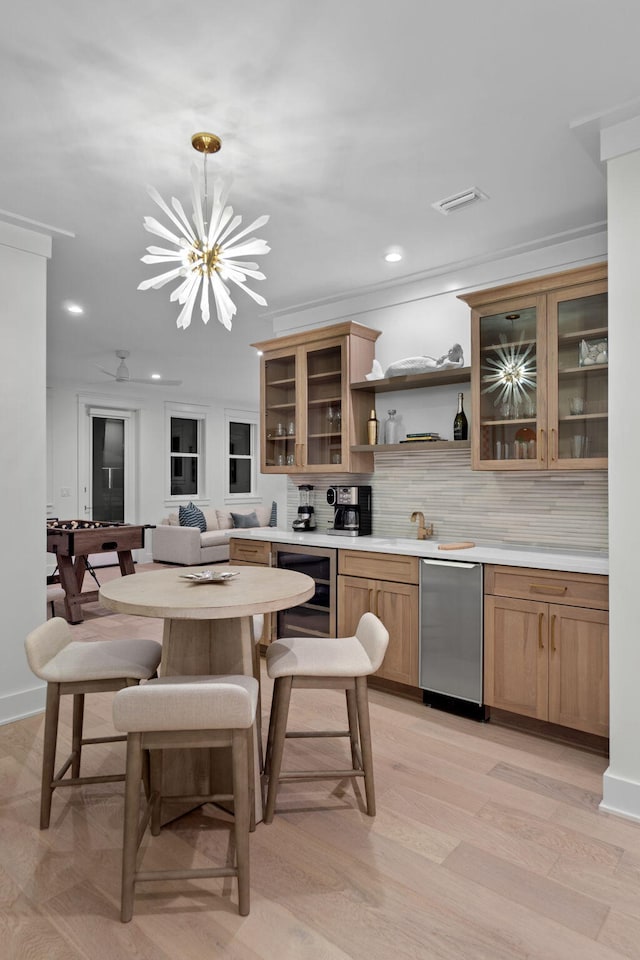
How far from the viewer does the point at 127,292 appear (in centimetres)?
434

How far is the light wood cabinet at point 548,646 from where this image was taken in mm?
2703

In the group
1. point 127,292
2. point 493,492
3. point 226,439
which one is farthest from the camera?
point 226,439

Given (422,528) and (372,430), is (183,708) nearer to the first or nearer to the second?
(422,528)

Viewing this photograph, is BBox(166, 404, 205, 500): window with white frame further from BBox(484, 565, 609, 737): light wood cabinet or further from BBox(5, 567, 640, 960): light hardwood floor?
BBox(484, 565, 609, 737): light wood cabinet

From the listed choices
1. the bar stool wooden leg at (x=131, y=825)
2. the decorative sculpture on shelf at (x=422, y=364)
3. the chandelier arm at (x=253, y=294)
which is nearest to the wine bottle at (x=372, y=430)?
the decorative sculpture on shelf at (x=422, y=364)

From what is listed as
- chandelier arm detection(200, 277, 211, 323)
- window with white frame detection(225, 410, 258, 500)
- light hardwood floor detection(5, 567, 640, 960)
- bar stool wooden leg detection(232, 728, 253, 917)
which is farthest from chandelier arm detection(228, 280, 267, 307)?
window with white frame detection(225, 410, 258, 500)

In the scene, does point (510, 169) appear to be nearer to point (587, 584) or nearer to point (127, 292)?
point (587, 584)

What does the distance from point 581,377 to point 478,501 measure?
1.03 meters

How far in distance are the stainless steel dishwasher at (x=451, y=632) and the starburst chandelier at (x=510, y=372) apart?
982mm

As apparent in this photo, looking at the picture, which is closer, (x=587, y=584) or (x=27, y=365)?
(x=587, y=584)

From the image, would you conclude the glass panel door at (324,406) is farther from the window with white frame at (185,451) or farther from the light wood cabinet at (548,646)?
the window with white frame at (185,451)

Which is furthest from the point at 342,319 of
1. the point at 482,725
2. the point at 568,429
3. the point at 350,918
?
the point at 350,918

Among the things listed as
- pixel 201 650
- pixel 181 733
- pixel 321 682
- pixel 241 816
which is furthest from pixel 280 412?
pixel 241 816

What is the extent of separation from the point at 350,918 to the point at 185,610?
1052 mm
